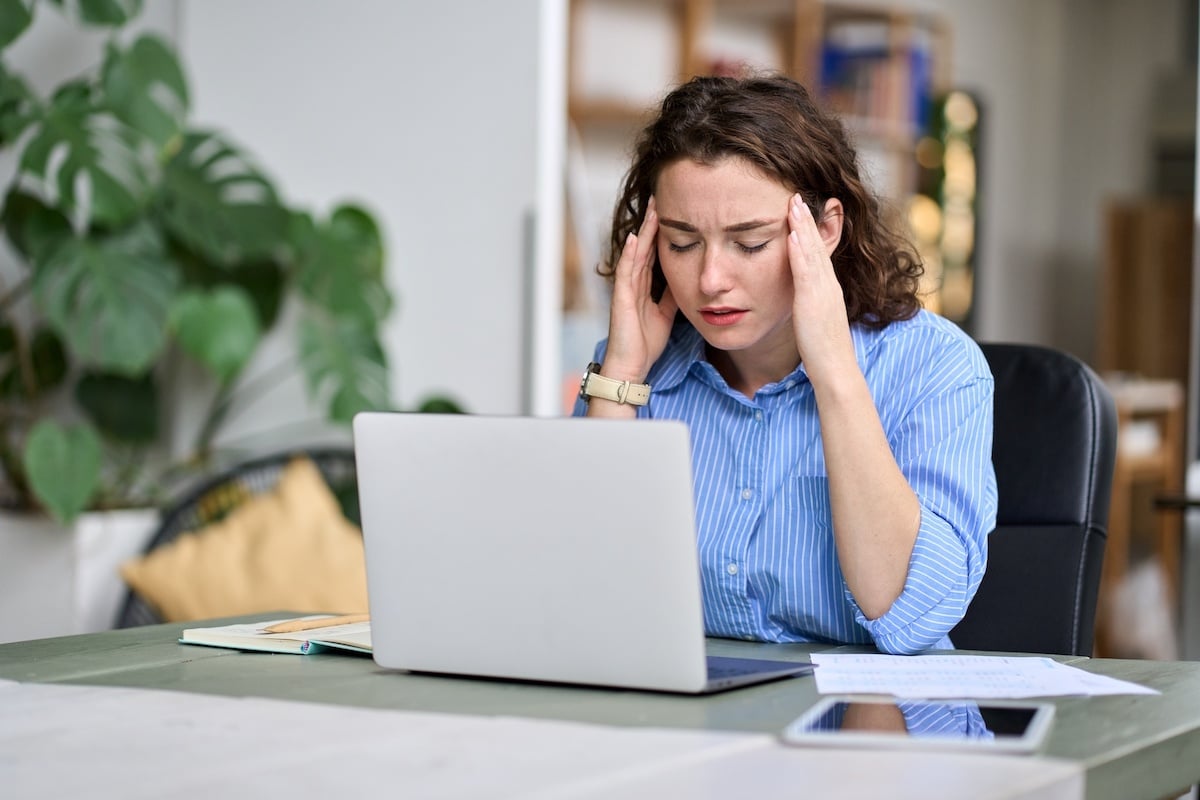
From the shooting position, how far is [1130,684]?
1293mm

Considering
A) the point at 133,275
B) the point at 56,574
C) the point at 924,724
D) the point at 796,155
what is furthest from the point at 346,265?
the point at 924,724

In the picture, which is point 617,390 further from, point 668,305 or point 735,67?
point 735,67

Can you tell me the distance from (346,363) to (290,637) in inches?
77.9

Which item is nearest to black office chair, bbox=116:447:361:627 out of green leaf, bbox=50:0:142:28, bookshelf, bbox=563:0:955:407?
bookshelf, bbox=563:0:955:407

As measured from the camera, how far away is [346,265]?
11.4 ft

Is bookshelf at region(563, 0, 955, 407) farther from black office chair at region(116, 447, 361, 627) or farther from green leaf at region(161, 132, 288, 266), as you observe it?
green leaf at region(161, 132, 288, 266)

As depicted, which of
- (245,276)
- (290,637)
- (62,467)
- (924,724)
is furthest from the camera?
(245,276)

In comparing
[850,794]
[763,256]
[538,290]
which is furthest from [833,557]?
[538,290]

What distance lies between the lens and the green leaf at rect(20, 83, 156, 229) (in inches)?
125

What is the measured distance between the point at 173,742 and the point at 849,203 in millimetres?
1073

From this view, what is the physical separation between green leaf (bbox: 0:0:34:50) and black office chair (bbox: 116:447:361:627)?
1.02 meters

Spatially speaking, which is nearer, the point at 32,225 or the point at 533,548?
the point at 533,548

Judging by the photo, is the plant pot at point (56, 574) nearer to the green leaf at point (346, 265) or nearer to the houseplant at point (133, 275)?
the houseplant at point (133, 275)

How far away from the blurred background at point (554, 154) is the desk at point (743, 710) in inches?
36.9
